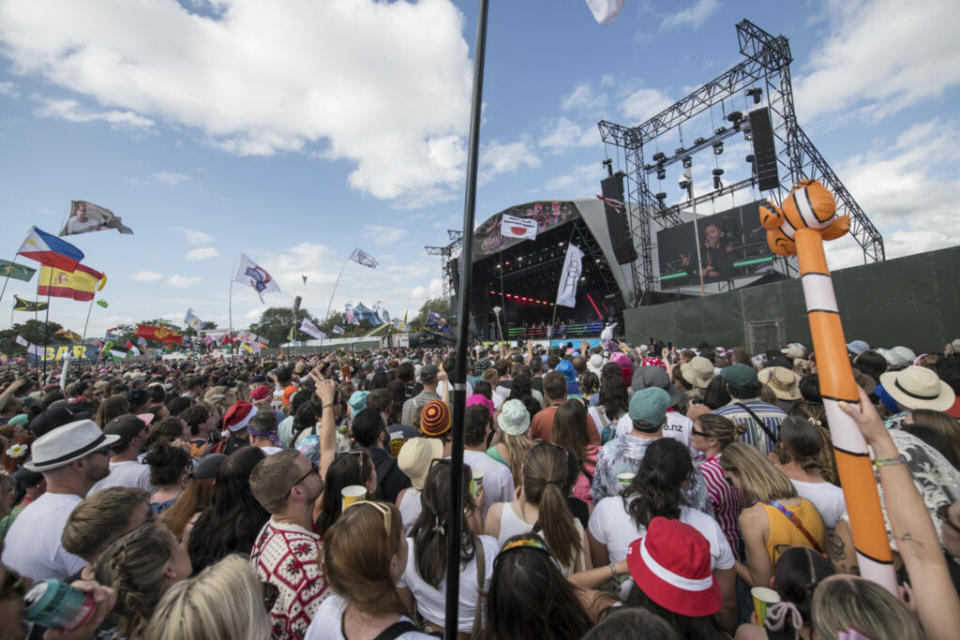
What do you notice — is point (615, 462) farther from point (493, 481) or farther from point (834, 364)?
point (834, 364)

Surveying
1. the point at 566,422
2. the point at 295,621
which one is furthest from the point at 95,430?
the point at 566,422

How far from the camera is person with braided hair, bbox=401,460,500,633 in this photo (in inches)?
69.7

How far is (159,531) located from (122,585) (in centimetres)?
19

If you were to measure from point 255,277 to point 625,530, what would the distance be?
16632 millimetres

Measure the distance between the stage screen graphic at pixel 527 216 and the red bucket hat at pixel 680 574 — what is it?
22.4m

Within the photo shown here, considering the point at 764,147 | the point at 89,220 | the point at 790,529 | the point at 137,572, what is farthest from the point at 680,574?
the point at 764,147

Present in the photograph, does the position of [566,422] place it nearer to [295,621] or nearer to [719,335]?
[295,621]

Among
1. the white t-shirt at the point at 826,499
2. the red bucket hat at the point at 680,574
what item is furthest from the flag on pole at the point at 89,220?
the white t-shirt at the point at 826,499

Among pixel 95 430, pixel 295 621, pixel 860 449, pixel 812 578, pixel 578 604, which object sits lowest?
pixel 295 621

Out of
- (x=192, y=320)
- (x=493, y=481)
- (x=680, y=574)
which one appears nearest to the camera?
(x=680, y=574)

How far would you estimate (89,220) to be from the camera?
33.1 ft

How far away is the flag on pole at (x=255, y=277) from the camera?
48.7 ft

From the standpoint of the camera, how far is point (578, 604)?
4.69 feet

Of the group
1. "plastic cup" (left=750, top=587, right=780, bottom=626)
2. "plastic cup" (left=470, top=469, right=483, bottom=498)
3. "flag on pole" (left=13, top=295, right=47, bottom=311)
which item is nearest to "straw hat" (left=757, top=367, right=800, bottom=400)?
"plastic cup" (left=750, top=587, right=780, bottom=626)
